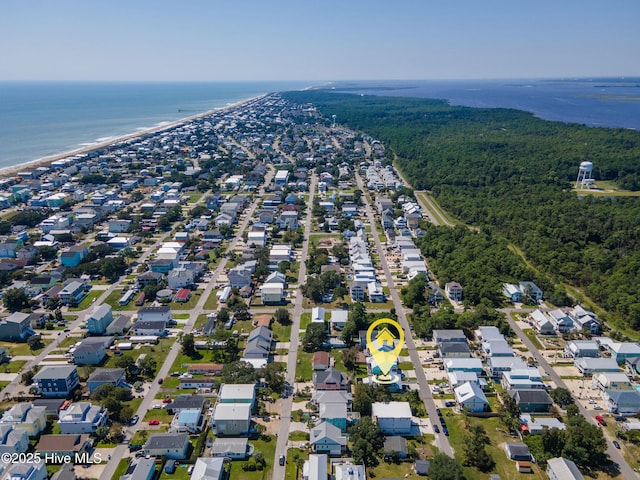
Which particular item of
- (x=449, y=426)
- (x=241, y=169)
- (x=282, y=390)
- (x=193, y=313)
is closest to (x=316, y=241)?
(x=193, y=313)

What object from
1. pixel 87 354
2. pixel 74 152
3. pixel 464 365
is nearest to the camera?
pixel 464 365

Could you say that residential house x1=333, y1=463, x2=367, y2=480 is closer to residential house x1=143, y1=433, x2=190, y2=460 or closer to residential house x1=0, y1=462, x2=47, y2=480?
residential house x1=143, y1=433, x2=190, y2=460

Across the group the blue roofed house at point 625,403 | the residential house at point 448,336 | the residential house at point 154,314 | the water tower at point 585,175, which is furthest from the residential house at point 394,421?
the water tower at point 585,175

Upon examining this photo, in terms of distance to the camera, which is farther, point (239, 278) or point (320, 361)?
point (239, 278)

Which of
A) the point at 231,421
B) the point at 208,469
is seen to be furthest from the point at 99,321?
the point at 208,469

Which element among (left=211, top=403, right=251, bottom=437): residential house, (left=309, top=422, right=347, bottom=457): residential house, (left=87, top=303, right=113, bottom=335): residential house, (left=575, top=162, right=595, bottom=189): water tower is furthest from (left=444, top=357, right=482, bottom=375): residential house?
(left=575, top=162, right=595, bottom=189): water tower

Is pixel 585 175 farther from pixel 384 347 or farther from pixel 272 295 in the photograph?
pixel 272 295

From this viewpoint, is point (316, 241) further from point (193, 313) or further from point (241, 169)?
point (241, 169)
